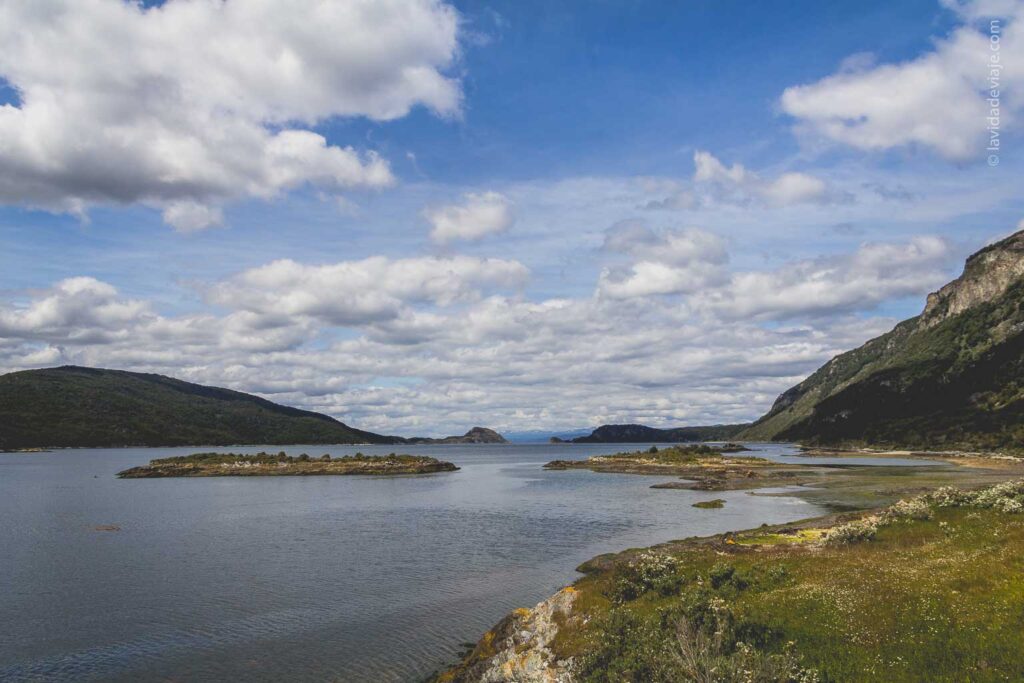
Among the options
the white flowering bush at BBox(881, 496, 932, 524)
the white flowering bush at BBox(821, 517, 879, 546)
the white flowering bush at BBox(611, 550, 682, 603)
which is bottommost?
the white flowering bush at BBox(611, 550, 682, 603)

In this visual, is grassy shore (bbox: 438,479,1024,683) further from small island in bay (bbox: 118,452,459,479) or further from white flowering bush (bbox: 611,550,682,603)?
small island in bay (bbox: 118,452,459,479)

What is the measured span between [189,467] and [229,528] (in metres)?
123

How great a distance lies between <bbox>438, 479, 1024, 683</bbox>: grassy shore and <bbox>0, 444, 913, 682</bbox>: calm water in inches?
327

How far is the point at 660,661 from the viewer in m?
19.8

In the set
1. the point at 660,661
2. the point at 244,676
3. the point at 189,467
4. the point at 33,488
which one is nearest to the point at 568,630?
the point at 660,661

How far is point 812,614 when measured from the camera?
72.4ft

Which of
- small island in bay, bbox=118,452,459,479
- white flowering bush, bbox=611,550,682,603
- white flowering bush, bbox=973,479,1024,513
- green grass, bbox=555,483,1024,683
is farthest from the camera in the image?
small island in bay, bbox=118,452,459,479

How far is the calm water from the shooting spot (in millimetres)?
31672

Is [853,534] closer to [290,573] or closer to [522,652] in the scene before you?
[522,652]

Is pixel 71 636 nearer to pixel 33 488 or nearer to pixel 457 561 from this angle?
pixel 457 561

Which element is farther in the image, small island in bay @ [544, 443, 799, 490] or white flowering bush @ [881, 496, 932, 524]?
small island in bay @ [544, 443, 799, 490]

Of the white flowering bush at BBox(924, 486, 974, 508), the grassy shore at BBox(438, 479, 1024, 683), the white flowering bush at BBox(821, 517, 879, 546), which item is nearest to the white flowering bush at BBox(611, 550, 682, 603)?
the grassy shore at BBox(438, 479, 1024, 683)

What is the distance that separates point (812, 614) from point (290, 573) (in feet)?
136

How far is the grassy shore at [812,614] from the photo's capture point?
58.3ft
